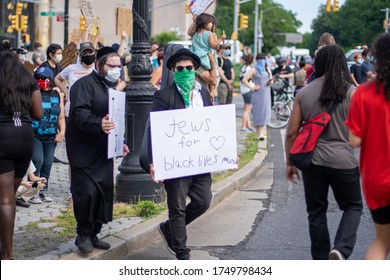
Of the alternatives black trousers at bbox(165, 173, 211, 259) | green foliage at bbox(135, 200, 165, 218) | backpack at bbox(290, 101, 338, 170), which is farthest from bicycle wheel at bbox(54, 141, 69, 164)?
backpack at bbox(290, 101, 338, 170)

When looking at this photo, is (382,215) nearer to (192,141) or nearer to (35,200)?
(192,141)

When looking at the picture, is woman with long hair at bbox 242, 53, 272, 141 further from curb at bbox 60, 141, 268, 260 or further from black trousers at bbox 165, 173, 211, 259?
black trousers at bbox 165, 173, 211, 259

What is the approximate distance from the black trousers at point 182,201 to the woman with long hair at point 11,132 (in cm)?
120

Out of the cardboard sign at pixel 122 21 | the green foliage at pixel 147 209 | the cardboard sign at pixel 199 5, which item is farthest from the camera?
the cardboard sign at pixel 122 21

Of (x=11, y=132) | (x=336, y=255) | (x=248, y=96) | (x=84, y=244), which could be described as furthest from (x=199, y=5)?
(x=248, y=96)

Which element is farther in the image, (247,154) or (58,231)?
(247,154)

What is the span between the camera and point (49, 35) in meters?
74.4

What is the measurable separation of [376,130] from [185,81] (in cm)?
196

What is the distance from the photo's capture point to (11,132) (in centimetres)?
586

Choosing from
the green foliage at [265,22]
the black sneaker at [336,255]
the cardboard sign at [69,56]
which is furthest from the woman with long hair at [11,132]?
the green foliage at [265,22]

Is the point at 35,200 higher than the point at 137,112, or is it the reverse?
the point at 137,112

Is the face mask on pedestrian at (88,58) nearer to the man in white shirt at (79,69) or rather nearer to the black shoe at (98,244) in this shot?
the man in white shirt at (79,69)

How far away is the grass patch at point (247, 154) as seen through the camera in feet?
35.4

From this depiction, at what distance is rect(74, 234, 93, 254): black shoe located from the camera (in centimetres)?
643
